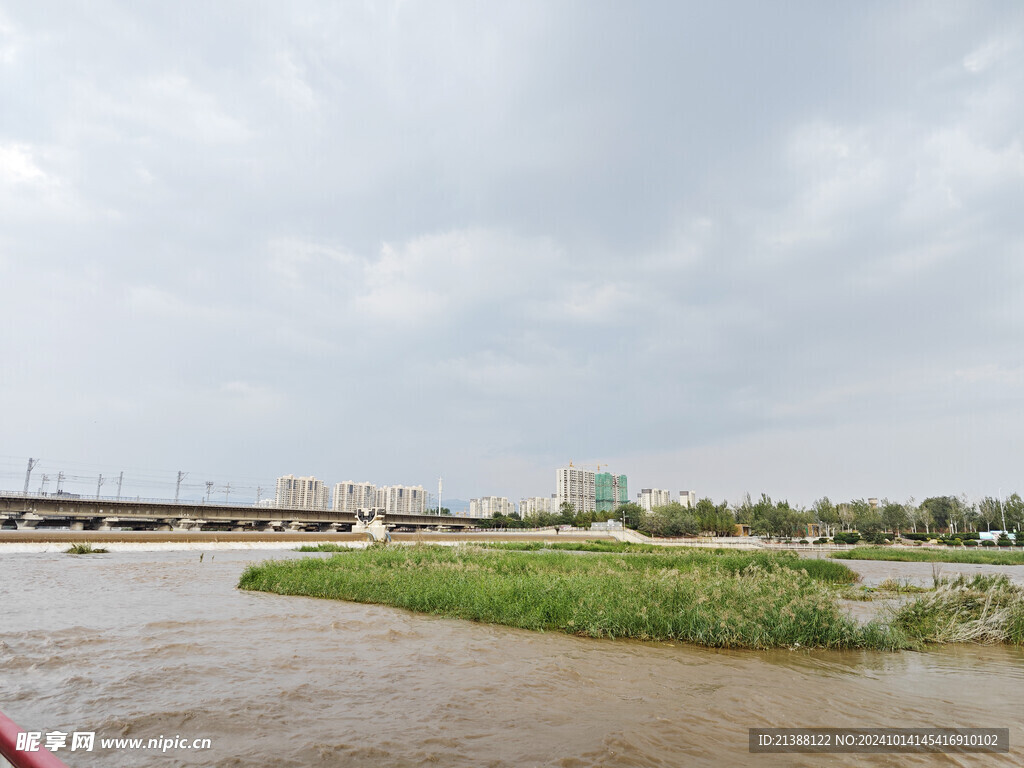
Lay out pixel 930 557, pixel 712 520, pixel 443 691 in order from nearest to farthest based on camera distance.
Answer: pixel 443 691 → pixel 930 557 → pixel 712 520

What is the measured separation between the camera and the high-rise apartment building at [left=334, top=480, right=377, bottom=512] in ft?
638

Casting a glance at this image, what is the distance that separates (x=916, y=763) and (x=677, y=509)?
365 feet

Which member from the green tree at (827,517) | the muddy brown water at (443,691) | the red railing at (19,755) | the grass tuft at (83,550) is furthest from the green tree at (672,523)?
the red railing at (19,755)

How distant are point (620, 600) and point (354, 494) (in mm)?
195810

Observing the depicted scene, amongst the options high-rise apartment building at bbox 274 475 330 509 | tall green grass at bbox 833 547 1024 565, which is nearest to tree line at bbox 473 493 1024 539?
tall green grass at bbox 833 547 1024 565

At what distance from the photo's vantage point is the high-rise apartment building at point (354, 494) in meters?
194

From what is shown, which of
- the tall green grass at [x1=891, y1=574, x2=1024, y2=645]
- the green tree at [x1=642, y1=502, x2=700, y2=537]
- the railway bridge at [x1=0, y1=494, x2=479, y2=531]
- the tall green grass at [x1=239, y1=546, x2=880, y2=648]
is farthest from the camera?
the green tree at [x1=642, y1=502, x2=700, y2=537]

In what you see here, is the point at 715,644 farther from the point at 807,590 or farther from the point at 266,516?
the point at 266,516

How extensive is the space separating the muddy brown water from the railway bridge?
56.7 meters

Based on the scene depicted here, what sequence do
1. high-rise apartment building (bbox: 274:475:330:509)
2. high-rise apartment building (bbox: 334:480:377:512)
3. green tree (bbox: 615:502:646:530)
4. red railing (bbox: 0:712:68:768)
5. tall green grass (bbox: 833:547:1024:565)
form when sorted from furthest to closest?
high-rise apartment building (bbox: 334:480:377:512)
high-rise apartment building (bbox: 274:475:330:509)
green tree (bbox: 615:502:646:530)
tall green grass (bbox: 833:547:1024:565)
red railing (bbox: 0:712:68:768)

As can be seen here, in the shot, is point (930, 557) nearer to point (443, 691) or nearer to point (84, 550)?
point (443, 691)

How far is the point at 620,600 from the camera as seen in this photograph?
13.9 m

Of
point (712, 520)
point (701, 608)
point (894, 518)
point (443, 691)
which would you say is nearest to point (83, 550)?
point (443, 691)

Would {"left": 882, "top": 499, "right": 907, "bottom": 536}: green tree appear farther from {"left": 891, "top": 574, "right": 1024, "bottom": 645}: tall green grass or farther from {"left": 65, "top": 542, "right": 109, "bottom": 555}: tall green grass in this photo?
{"left": 65, "top": 542, "right": 109, "bottom": 555}: tall green grass
